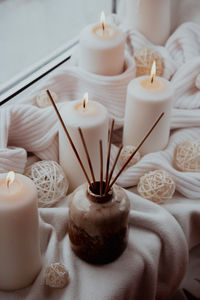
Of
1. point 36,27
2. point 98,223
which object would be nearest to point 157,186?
point 98,223

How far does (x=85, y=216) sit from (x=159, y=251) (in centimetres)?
15

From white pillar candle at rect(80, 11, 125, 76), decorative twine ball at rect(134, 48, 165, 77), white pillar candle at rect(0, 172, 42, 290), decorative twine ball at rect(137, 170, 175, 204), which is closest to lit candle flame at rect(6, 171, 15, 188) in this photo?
white pillar candle at rect(0, 172, 42, 290)

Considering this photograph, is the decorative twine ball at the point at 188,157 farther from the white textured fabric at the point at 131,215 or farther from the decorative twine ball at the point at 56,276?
the decorative twine ball at the point at 56,276

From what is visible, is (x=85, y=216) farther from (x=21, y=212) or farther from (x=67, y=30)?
(x=67, y=30)

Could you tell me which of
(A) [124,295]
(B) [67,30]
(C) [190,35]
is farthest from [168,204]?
(B) [67,30]

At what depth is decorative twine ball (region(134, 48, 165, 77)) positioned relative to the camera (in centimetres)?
90

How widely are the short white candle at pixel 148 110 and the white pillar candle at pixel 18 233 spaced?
0.30 metres

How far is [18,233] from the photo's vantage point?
1.67 feet

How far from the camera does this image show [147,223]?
0.63 meters

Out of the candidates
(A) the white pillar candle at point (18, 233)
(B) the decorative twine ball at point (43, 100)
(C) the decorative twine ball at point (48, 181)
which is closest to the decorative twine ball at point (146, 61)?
(B) the decorative twine ball at point (43, 100)

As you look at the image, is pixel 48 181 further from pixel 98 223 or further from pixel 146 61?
pixel 146 61

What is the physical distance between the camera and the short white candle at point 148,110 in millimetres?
741

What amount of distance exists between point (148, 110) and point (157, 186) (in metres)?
0.15

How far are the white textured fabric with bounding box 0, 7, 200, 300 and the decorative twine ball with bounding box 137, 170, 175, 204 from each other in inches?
0.7
